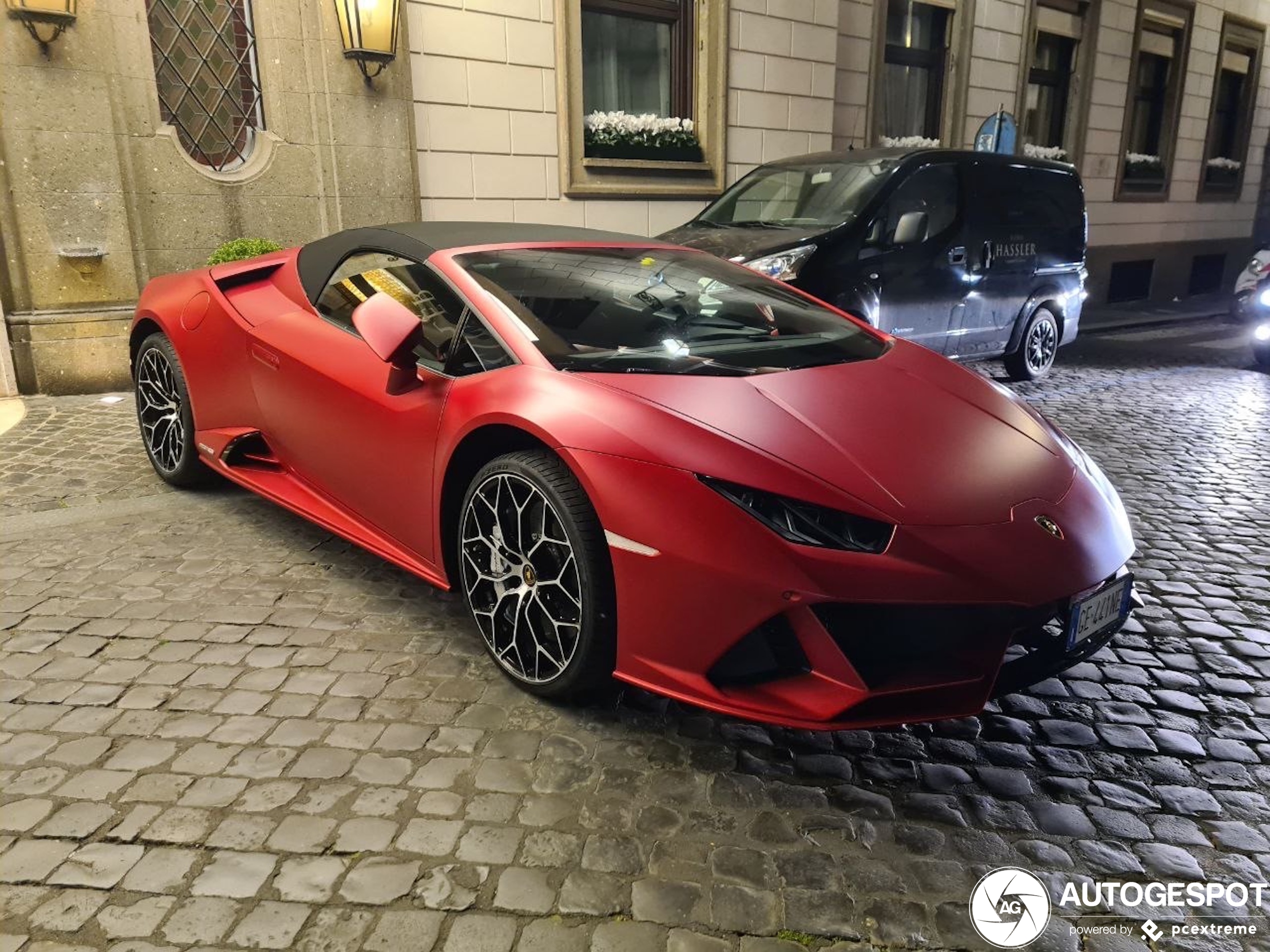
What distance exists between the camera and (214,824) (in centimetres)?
212

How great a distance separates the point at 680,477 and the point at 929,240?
18.1 feet

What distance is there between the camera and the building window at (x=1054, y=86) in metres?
14.6

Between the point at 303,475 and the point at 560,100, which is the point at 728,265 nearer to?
the point at 303,475

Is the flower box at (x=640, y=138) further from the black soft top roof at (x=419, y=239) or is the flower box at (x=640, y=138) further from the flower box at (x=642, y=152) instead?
the black soft top roof at (x=419, y=239)

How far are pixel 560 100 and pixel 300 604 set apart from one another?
7.10m

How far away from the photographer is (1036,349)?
8.29 metres

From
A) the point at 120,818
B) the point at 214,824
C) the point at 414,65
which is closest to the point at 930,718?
the point at 214,824

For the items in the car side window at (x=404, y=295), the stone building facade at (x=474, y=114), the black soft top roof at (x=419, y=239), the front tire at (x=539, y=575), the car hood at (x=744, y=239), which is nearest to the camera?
the front tire at (x=539, y=575)

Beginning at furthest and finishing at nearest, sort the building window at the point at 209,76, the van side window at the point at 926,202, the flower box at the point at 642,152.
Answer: the flower box at the point at 642,152 < the building window at the point at 209,76 < the van side window at the point at 926,202

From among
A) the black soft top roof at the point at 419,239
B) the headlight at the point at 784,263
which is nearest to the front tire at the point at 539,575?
the black soft top roof at the point at 419,239

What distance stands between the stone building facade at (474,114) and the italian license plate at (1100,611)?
274 inches

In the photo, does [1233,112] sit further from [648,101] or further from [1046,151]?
A: [648,101]

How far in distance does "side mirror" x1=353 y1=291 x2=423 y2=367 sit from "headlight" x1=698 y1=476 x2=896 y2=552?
A: 1.17 m

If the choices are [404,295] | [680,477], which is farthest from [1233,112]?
[680,477]
